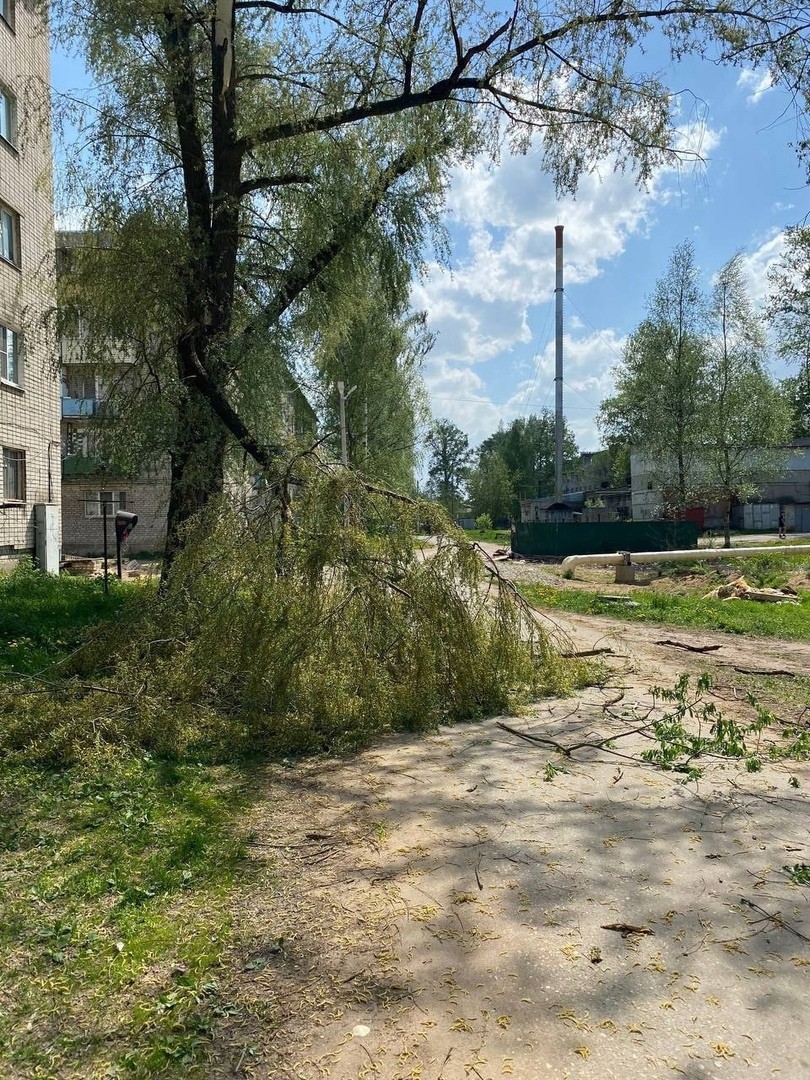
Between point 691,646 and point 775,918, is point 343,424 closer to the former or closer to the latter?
point 691,646

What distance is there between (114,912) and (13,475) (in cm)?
1566

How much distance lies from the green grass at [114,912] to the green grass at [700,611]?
9.26 metres

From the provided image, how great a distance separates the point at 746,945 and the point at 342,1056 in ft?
5.38

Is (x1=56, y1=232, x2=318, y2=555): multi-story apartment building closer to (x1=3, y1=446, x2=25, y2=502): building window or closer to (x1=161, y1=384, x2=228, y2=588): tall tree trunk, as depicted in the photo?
(x1=161, y1=384, x2=228, y2=588): tall tree trunk

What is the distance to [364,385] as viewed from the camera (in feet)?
84.0

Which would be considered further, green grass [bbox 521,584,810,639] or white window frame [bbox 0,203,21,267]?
white window frame [bbox 0,203,21,267]

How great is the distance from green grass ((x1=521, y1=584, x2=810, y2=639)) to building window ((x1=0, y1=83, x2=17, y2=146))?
15.1 m

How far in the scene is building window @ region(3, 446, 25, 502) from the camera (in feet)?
52.6

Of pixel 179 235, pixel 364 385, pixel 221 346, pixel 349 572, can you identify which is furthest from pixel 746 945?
pixel 364 385

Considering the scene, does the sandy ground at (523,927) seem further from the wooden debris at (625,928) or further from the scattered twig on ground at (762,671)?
the scattered twig on ground at (762,671)

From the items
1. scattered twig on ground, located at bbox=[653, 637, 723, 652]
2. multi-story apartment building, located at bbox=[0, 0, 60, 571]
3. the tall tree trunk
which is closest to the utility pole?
the tall tree trunk

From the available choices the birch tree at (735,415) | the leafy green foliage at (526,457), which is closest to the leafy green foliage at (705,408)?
the birch tree at (735,415)

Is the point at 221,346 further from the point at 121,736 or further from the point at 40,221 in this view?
the point at 40,221

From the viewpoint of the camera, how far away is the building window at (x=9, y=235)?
15.9 metres
